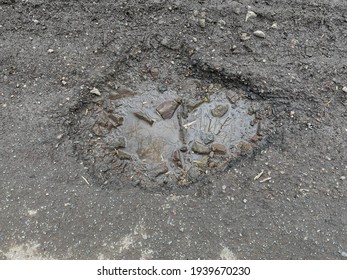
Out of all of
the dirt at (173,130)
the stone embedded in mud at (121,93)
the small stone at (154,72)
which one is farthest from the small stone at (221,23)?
the stone embedded in mud at (121,93)

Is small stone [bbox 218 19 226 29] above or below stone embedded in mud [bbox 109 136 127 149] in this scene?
above

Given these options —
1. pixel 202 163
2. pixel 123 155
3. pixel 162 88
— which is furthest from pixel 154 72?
pixel 202 163

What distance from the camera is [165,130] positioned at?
264 cm

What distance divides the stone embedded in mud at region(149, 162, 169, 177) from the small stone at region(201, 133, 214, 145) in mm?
366

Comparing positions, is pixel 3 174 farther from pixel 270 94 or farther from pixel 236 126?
pixel 270 94

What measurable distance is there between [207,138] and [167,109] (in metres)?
0.40

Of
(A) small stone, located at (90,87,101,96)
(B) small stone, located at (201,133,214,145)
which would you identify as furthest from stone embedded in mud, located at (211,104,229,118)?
(A) small stone, located at (90,87,101,96)

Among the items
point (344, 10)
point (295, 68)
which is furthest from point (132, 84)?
point (344, 10)

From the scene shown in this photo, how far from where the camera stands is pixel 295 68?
107 inches

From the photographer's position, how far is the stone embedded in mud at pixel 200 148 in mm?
2541

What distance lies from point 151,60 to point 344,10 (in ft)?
5.76

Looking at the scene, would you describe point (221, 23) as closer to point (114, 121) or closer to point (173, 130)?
point (173, 130)

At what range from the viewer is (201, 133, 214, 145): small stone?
2.59 m

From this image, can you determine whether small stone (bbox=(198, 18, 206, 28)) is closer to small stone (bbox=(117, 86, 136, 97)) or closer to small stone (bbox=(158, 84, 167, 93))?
small stone (bbox=(158, 84, 167, 93))
